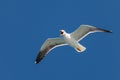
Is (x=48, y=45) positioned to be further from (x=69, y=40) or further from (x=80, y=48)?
(x=80, y=48)

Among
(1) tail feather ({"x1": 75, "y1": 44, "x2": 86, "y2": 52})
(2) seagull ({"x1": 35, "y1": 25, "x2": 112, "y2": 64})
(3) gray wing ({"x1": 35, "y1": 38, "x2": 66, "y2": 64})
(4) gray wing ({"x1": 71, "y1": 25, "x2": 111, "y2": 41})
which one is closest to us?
(1) tail feather ({"x1": 75, "y1": 44, "x2": 86, "y2": 52})

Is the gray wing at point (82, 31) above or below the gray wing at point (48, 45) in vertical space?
below

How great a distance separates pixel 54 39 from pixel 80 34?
4.01ft

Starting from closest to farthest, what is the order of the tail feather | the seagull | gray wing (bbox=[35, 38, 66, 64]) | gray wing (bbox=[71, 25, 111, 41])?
the tail feather
the seagull
gray wing (bbox=[71, 25, 111, 41])
gray wing (bbox=[35, 38, 66, 64])

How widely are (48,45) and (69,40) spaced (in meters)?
1.34

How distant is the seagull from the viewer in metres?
19.5

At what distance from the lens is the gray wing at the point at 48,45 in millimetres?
20500

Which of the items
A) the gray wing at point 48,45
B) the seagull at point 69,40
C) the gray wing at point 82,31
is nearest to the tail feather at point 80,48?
the seagull at point 69,40

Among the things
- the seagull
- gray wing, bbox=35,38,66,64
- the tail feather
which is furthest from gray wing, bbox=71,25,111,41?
the tail feather

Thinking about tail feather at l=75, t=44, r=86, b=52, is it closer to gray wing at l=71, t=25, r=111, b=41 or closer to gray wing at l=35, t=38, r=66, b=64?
gray wing at l=71, t=25, r=111, b=41

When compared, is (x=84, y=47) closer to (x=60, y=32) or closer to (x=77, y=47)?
(x=77, y=47)

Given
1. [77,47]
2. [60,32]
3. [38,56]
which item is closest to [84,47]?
[77,47]

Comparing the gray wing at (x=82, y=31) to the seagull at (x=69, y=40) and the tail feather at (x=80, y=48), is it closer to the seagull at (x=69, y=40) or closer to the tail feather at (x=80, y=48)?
the seagull at (x=69, y=40)

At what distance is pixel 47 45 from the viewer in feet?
68.0
